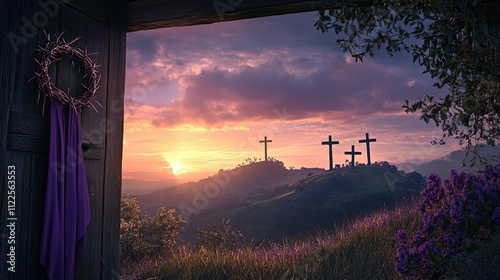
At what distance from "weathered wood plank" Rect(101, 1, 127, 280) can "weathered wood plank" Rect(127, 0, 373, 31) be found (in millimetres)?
224

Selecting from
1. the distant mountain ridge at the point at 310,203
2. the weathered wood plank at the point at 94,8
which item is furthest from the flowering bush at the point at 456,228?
the distant mountain ridge at the point at 310,203

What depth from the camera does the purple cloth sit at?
15.4ft

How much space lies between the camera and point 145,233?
11758 mm

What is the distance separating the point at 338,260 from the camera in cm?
788

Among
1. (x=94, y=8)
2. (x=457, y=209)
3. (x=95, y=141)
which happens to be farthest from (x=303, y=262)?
(x=94, y=8)

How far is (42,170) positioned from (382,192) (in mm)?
22261

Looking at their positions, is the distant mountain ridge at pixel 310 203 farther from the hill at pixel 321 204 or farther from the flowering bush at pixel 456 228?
the flowering bush at pixel 456 228

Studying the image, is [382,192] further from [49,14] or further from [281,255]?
[49,14]

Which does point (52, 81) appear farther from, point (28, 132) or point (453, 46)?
point (453, 46)

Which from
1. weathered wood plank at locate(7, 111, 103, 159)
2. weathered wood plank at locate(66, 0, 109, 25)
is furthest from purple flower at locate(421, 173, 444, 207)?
weathered wood plank at locate(7, 111, 103, 159)

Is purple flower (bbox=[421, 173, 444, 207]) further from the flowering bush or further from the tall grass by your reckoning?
the tall grass


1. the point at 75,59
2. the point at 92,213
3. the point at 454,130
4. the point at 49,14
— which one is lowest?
the point at 92,213

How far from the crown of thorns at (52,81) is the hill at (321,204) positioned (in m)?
16.5

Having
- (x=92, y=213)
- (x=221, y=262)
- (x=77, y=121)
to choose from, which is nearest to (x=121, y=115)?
(x=77, y=121)
